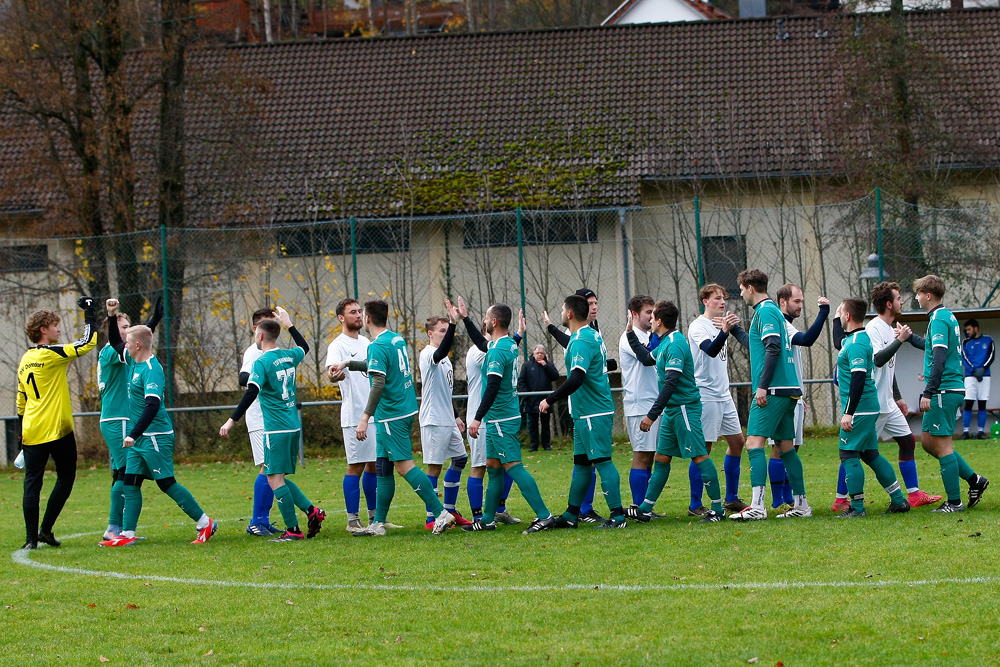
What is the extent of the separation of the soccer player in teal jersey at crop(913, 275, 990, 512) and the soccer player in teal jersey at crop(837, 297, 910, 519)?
401 mm

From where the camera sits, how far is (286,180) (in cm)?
2491

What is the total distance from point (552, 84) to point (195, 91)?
901 cm

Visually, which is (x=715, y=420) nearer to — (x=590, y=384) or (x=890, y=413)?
(x=890, y=413)

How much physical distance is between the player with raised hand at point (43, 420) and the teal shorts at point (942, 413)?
287 inches

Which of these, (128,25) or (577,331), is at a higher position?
(128,25)

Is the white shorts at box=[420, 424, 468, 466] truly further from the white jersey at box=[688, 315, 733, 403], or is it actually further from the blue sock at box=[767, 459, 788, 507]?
the blue sock at box=[767, 459, 788, 507]

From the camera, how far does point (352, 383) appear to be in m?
10.5

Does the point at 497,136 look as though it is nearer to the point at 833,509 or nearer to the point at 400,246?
the point at 400,246

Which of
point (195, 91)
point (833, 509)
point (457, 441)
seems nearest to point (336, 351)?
point (457, 441)

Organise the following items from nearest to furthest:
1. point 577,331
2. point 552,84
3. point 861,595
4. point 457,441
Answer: point 861,595
point 577,331
point 457,441
point 552,84

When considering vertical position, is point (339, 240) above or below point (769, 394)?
above

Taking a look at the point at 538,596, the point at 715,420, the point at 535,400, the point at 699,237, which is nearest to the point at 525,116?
the point at 699,237

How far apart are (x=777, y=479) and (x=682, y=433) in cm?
107

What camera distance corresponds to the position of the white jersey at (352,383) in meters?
10.4
